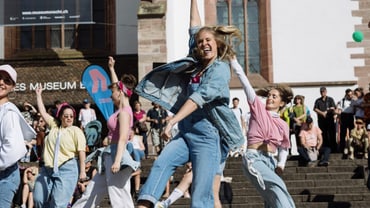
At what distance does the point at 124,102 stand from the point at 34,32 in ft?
57.6

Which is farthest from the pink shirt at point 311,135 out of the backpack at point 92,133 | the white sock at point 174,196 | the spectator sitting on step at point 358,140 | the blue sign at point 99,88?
the white sock at point 174,196

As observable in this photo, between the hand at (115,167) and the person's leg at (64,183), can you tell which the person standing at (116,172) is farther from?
the person's leg at (64,183)

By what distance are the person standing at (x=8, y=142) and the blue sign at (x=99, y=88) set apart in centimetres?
1420

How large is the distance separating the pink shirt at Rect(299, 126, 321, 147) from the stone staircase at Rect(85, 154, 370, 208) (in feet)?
1.73

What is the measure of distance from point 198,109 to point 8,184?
1.57 metres

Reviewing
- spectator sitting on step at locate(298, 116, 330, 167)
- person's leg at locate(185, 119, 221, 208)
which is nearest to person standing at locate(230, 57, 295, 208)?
person's leg at locate(185, 119, 221, 208)

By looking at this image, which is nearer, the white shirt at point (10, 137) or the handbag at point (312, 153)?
the white shirt at point (10, 137)

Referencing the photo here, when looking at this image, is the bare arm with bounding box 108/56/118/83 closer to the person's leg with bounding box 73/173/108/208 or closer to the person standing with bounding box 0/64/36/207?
the person's leg with bounding box 73/173/108/208

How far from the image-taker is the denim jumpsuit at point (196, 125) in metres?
5.76

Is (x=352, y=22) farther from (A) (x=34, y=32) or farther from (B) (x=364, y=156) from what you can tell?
(A) (x=34, y=32)

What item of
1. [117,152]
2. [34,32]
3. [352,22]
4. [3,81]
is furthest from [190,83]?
[34,32]

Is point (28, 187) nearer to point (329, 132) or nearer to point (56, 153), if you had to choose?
point (56, 153)

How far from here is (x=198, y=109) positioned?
6.10 meters

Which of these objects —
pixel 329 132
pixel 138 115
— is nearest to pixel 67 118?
pixel 138 115
